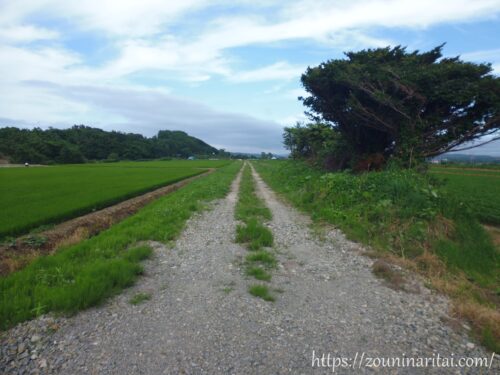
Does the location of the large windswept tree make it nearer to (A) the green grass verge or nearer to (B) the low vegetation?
(A) the green grass verge

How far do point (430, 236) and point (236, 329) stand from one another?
6.18 metres

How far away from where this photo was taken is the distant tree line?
45.3ft

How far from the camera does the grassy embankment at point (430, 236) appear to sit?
5.02 m

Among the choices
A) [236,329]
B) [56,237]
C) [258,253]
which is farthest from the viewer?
[56,237]

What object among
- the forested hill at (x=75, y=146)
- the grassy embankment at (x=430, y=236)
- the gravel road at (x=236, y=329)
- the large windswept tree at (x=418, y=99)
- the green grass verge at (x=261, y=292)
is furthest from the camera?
the forested hill at (x=75, y=146)

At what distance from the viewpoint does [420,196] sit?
903cm

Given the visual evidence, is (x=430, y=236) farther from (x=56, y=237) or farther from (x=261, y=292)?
(x=56, y=237)

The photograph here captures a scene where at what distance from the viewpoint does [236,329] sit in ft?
12.9

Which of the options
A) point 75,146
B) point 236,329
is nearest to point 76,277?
point 236,329

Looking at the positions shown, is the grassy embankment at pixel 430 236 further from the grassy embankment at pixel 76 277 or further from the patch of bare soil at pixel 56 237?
the patch of bare soil at pixel 56 237

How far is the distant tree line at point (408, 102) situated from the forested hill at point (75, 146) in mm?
86025

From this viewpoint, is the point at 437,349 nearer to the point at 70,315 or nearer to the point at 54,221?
the point at 70,315

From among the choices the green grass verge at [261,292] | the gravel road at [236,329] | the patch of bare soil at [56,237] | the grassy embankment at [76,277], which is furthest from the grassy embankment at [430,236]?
the patch of bare soil at [56,237]

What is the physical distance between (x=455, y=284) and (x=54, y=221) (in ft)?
41.9
